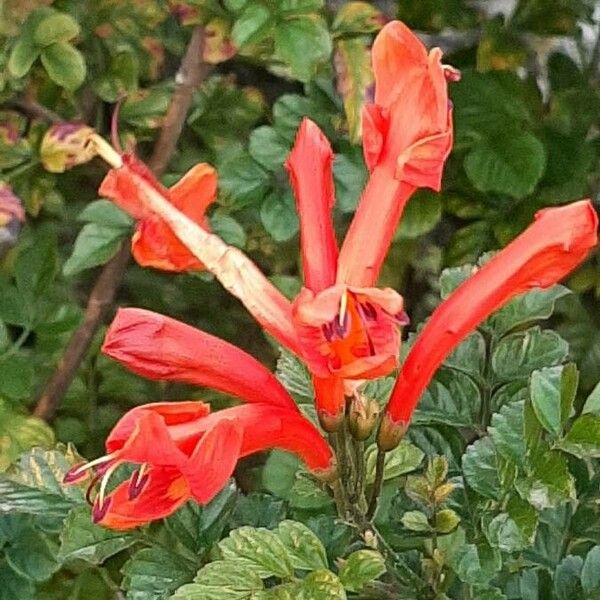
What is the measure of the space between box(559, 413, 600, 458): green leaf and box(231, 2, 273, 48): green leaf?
20.7 inches

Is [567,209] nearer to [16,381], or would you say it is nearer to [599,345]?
[16,381]

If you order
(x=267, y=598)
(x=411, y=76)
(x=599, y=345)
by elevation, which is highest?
(x=411, y=76)

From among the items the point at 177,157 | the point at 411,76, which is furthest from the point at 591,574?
the point at 177,157

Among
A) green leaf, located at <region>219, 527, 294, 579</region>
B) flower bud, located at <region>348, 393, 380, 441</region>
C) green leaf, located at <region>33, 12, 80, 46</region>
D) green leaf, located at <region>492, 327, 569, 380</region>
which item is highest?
green leaf, located at <region>33, 12, 80, 46</region>

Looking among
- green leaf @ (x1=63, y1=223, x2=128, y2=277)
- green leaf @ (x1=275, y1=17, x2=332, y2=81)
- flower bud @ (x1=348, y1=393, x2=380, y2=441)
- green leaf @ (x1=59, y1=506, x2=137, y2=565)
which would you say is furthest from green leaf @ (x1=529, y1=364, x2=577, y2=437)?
green leaf @ (x1=63, y1=223, x2=128, y2=277)

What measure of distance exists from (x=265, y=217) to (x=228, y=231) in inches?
1.6

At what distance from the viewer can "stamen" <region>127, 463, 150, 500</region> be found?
2.35 ft

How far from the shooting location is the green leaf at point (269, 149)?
121cm

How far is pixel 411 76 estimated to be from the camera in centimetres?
79

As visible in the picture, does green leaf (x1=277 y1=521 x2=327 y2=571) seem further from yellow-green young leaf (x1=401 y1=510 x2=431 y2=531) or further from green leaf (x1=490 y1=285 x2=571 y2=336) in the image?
green leaf (x1=490 y1=285 x2=571 y2=336)

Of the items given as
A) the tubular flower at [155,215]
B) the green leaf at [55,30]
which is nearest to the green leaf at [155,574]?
the tubular flower at [155,215]

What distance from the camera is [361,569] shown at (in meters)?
0.72

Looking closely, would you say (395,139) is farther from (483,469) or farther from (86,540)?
(86,540)

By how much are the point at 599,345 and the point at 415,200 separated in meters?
0.41
